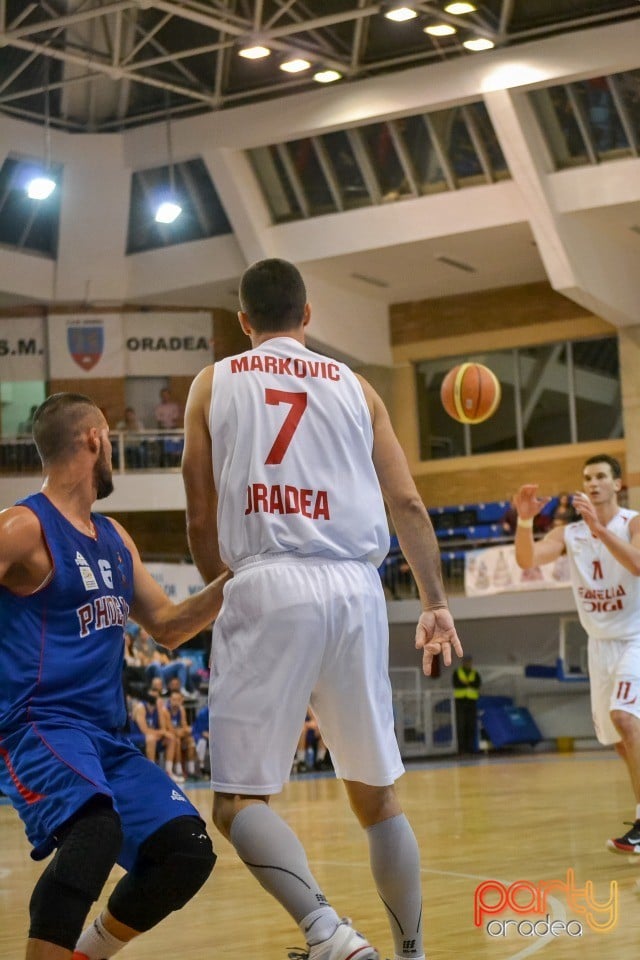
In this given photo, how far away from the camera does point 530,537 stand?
8047 mm

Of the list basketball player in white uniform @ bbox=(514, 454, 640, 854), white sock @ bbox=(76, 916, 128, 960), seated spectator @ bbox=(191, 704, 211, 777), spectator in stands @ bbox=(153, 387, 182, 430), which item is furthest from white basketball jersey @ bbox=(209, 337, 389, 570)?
spectator in stands @ bbox=(153, 387, 182, 430)

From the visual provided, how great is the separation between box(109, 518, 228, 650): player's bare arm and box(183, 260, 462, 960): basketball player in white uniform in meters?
0.21

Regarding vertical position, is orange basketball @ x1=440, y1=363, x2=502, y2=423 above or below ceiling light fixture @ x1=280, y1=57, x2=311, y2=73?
below

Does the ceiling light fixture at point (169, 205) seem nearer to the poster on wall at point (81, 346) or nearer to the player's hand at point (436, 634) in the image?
the poster on wall at point (81, 346)

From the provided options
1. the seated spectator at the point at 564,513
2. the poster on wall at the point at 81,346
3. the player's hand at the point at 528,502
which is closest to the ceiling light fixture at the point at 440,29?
the seated spectator at the point at 564,513

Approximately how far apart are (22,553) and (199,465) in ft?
1.90

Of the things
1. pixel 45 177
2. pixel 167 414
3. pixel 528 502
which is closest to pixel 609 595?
pixel 528 502

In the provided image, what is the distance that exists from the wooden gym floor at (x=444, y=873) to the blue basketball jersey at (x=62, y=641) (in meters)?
1.74

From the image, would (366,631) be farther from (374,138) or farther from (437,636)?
(374,138)

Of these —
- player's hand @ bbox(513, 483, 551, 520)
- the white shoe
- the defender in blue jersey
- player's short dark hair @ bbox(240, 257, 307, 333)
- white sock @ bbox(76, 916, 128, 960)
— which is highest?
player's short dark hair @ bbox(240, 257, 307, 333)

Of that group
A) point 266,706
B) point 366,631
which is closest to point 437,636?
point 366,631

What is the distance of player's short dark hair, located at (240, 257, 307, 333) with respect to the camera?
433 cm

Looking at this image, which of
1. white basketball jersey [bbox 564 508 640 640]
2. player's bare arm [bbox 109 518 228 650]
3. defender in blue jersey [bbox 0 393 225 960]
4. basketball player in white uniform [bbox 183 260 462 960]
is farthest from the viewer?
white basketball jersey [bbox 564 508 640 640]

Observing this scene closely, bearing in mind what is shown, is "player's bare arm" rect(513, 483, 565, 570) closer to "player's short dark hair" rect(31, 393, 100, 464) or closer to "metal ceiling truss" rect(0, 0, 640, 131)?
"player's short dark hair" rect(31, 393, 100, 464)
